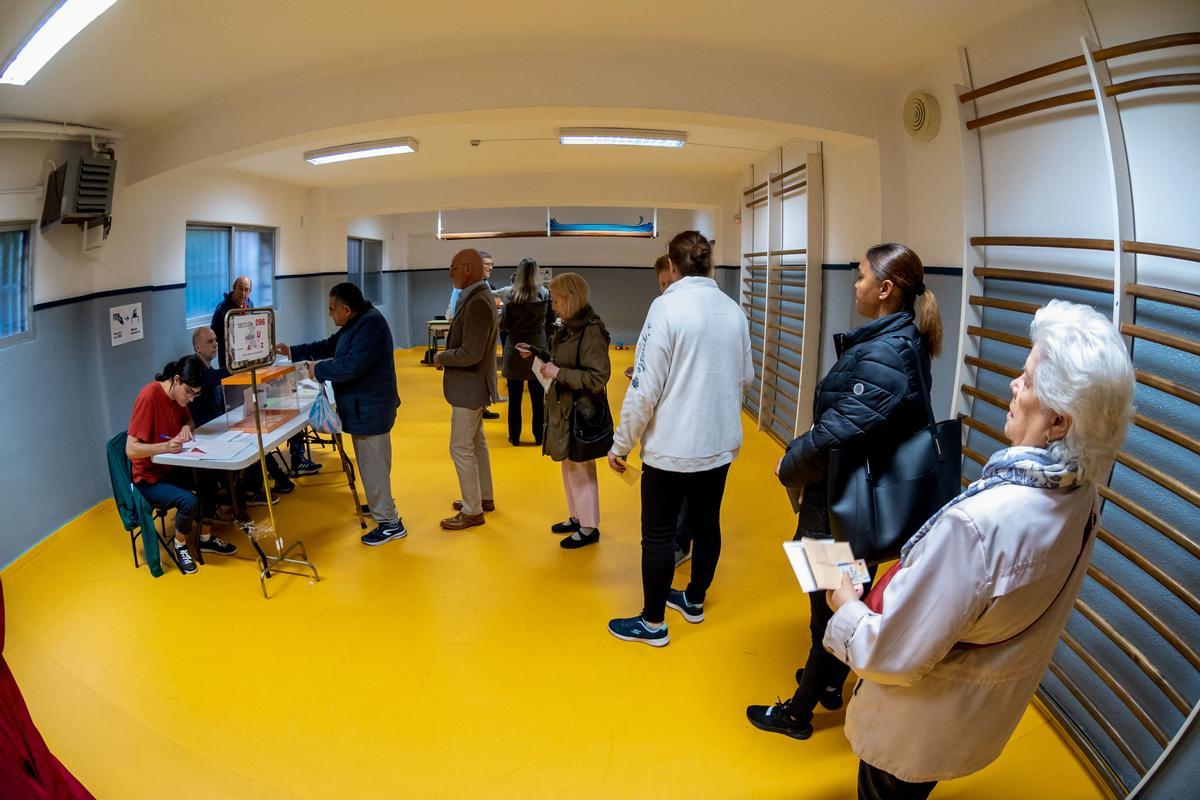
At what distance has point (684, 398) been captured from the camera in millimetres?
2326

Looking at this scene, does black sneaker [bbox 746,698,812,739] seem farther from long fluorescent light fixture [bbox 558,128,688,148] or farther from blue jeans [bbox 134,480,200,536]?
long fluorescent light fixture [bbox 558,128,688,148]

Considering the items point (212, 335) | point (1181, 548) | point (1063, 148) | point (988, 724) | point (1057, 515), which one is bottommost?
point (988, 724)

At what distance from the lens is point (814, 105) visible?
3.45 metres

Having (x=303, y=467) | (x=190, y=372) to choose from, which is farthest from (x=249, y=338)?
(x=303, y=467)

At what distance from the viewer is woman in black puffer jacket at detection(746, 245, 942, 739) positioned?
1.81m

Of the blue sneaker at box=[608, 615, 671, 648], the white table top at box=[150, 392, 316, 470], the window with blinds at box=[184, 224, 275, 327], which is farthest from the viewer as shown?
the window with blinds at box=[184, 224, 275, 327]

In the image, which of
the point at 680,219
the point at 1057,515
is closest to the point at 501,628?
the point at 1057,515

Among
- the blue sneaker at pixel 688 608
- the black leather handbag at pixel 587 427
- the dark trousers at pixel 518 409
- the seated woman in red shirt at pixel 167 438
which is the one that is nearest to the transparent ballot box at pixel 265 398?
the seated woman in red shirt at pixel 167 438

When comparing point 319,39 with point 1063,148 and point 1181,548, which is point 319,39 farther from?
point 1181,548

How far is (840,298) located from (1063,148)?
6.92ft

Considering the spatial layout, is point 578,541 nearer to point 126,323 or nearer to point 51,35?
point 51,35

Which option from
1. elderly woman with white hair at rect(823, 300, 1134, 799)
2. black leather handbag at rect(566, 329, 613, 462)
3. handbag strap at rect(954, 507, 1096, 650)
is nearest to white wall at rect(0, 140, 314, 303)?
black leather handbag at rect(566, 329, 613, 462)

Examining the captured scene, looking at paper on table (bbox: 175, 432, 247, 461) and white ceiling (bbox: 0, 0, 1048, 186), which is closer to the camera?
white ceiling (bbox: 0, 0, 1048, 186)

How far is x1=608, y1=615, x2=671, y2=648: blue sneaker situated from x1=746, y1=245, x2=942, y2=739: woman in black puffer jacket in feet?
2.10
